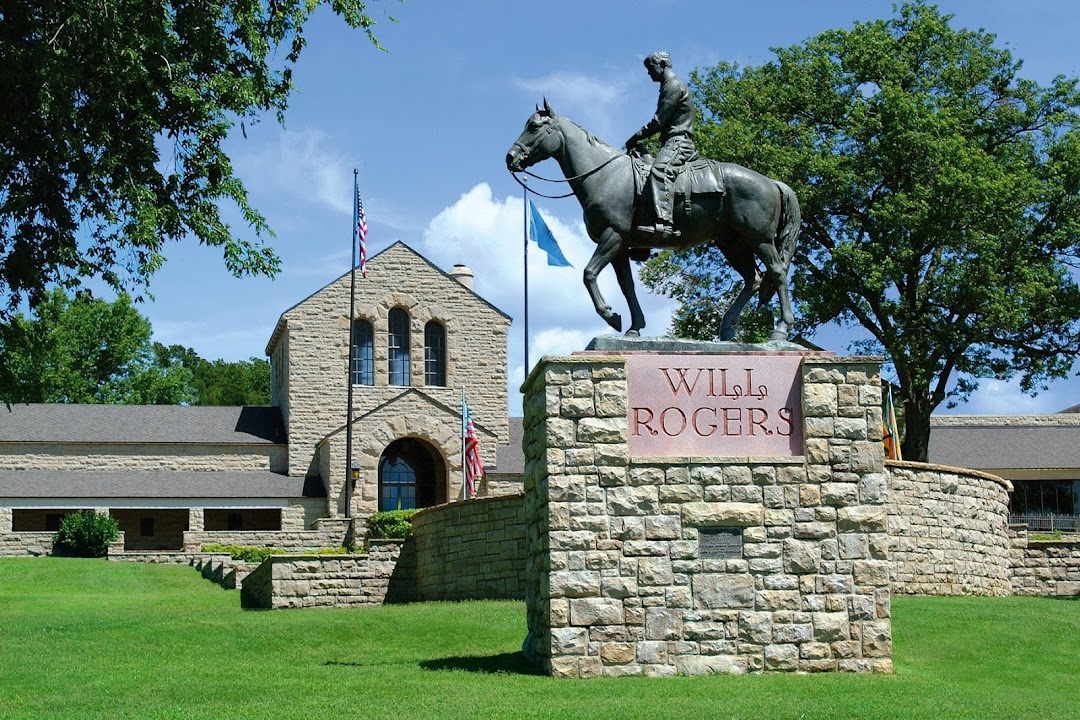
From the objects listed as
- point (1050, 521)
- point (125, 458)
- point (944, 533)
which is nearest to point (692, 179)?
point (944, 533)

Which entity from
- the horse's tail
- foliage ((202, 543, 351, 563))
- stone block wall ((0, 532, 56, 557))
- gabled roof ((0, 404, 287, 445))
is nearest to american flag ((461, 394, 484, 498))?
foliage ((202, 543, 351, 563))

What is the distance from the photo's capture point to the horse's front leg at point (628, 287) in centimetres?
1263

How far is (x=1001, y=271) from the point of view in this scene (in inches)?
1227

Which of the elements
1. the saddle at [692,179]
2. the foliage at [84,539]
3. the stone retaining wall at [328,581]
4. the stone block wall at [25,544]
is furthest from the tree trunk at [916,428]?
the stone block wall at [25,544]

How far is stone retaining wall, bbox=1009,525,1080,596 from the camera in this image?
23172 millimetres

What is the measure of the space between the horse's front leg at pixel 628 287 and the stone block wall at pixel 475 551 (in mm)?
8518

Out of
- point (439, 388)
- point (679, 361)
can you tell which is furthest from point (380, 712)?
point (439, 388)

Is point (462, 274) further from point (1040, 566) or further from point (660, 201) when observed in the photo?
point (660, 201)

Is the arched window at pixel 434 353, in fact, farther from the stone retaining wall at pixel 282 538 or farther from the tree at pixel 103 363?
the tree at pixel 103 363

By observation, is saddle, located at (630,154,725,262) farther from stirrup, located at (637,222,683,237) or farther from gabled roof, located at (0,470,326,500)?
gabled roof, located at (0,470,326,500)

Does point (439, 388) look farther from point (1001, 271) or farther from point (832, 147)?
point (1001, 271)

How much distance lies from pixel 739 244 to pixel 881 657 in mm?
4231

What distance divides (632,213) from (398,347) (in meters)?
34.7

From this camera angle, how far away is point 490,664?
12727 mm
